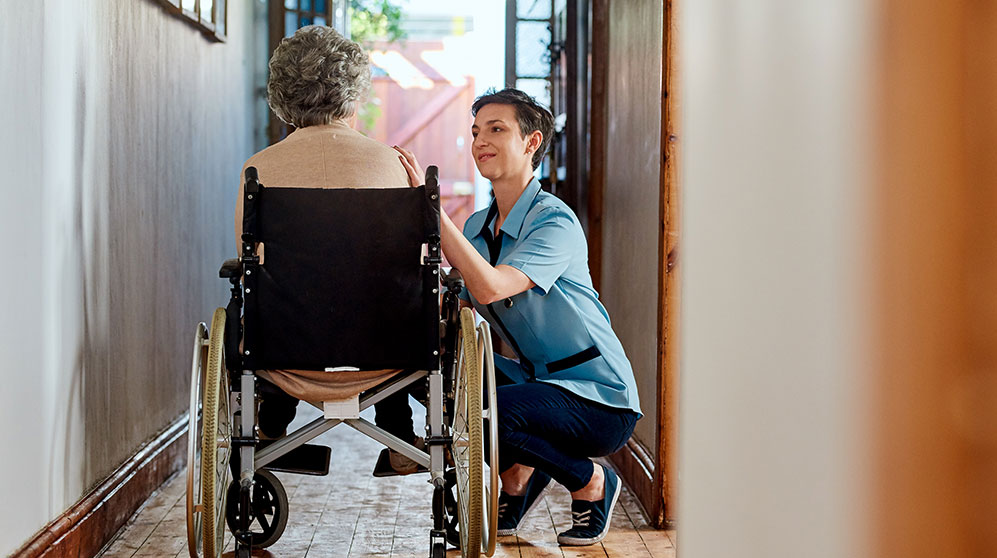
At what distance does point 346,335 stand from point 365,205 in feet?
0.85

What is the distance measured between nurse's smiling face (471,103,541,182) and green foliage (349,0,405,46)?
6312 mm

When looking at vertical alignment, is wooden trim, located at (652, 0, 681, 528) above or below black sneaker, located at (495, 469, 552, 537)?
above

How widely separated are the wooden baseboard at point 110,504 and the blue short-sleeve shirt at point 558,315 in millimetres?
993

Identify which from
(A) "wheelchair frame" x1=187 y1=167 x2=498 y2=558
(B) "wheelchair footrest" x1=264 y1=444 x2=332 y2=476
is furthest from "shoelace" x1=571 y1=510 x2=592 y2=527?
(B) "wheelchair footrest" x1=264 y1=444 x2=332 y2=476

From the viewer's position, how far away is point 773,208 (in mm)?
835

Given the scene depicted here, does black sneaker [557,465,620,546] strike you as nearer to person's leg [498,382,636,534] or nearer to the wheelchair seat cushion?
person's leg [498,382,636,534]

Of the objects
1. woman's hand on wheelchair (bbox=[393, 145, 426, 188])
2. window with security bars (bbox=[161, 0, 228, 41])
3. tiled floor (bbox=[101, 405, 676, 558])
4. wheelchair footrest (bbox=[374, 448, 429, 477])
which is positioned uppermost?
window with security bars (bbox=[161, 0, 228, 41])

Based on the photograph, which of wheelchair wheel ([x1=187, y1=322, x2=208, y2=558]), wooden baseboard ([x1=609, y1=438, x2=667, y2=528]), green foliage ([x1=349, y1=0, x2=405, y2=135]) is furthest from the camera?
green foliage ([x1=349, y1=0, x2=405, y2=135])

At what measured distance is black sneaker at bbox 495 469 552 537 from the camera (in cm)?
267

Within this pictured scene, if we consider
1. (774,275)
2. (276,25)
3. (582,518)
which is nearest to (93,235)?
(582,518)

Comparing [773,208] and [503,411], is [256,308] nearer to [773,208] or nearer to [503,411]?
[503,411]

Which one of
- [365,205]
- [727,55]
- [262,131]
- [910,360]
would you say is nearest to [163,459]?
[365,205]

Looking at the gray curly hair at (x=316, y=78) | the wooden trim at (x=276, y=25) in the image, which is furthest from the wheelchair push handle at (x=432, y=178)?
the wooden trim at (x=276, y=25)

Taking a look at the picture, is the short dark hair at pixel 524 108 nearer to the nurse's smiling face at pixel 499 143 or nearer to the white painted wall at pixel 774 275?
the nurse's smiling face at pixel 499 143
